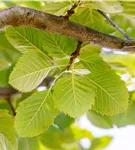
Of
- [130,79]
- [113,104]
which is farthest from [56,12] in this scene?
[130,79]

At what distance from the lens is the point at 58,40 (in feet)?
1.42

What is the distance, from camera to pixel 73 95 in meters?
0.43

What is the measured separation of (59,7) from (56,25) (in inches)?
2.0

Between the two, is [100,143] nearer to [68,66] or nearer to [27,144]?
[27,144]

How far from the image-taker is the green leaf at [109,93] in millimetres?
443

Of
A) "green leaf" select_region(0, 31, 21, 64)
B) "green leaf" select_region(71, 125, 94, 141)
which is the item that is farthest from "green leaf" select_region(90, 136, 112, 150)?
"green leaf" select_region(0, 31, 21, 64)

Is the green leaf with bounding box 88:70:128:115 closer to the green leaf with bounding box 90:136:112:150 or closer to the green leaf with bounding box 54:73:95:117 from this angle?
the green leaf with bounding box 54:73:95:117

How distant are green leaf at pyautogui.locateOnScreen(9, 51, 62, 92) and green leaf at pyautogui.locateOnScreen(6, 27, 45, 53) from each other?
0.01 m

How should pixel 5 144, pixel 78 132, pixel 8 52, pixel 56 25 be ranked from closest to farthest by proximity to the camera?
pixel 56 25
pixel 5 144
pixel 8 52
pixel 78 132

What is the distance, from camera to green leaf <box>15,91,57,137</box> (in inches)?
17.9

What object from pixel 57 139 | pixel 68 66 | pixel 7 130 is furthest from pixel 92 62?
pixel 57 139

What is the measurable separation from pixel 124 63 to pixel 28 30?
22cm

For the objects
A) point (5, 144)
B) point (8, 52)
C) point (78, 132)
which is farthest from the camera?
point (78, 132)

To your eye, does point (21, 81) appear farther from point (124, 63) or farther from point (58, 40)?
point (124, 63)
